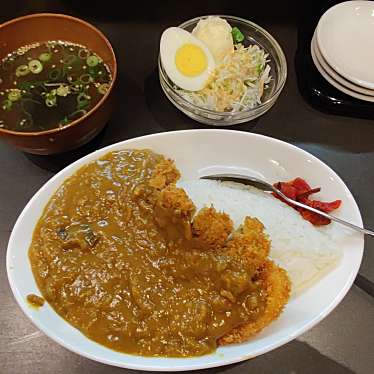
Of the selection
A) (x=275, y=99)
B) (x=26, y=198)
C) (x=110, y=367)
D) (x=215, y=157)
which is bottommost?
(x=110, y=367)

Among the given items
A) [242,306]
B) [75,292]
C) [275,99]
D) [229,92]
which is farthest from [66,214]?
[275,99]

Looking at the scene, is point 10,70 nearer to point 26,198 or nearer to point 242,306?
point 26,198

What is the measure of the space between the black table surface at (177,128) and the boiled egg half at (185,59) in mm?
214

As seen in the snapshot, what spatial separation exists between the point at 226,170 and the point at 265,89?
0.56 metres

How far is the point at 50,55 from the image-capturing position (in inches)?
93.4

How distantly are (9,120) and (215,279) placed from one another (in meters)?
1.19

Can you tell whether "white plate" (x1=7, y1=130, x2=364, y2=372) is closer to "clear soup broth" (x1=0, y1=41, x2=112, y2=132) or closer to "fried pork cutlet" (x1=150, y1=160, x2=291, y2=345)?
"fried pork cutlet" (x1=150, y1=160, x2=291, y2=345)

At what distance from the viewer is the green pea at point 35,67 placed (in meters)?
2.33

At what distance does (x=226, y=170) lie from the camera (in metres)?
2.29

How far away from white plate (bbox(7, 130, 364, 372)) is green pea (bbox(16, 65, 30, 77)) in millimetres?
566

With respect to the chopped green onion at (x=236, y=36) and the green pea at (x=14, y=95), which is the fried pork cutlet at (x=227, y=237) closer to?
the green pea at (x=14, y=95)

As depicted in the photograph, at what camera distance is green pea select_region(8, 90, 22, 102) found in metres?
2.25

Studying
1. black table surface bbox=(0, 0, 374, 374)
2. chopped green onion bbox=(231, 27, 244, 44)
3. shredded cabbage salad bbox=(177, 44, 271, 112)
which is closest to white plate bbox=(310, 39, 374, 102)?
black table surface bbox=(0, 0, 374, 374)

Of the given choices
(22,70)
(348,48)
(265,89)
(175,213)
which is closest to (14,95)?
(22,70)
